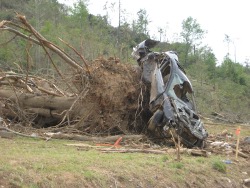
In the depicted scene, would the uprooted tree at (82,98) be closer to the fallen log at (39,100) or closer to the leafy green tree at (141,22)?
the fallen log at (39,100)

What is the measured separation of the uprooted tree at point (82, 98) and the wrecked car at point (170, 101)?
46 cm

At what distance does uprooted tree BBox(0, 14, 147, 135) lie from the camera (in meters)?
9.16

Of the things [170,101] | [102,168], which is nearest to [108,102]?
[170,101]

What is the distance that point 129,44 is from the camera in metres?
33.1

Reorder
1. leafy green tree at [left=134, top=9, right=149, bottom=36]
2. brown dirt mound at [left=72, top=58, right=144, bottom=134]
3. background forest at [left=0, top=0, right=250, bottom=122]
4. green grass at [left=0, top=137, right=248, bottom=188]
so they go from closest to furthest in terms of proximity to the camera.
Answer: green grass at [left=0, top=137, right=248, bottom=188]
brown dirt mound at [left=72, top=58, right=144, bottom=134]
background forest at [left=0, top=0, right=250, bottom=122]
leafy green tree at [left=134, top=9, right=149, bottom=36]

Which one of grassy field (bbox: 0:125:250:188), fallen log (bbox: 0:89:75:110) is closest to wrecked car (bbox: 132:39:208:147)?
grassy field (bbox: 0:125:250:188)

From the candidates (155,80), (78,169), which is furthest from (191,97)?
(78,169)

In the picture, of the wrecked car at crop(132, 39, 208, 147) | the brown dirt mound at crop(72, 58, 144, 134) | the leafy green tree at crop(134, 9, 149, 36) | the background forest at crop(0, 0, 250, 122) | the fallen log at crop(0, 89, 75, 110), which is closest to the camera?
the wrecked car at crop(132, 39, 208, 147)

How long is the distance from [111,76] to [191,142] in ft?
7.49

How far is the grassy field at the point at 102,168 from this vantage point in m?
4.44

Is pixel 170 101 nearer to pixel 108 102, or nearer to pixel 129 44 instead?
pixel 108 102

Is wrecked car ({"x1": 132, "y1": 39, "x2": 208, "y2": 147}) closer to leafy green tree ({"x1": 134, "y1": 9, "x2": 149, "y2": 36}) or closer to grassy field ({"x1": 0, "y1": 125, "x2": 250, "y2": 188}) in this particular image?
grassy field ({"x1": 0, "y1": 125, "x2": 250, "y2": 188})

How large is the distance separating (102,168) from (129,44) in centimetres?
2816

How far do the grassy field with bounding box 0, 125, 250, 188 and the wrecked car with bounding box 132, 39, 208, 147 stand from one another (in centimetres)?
74
